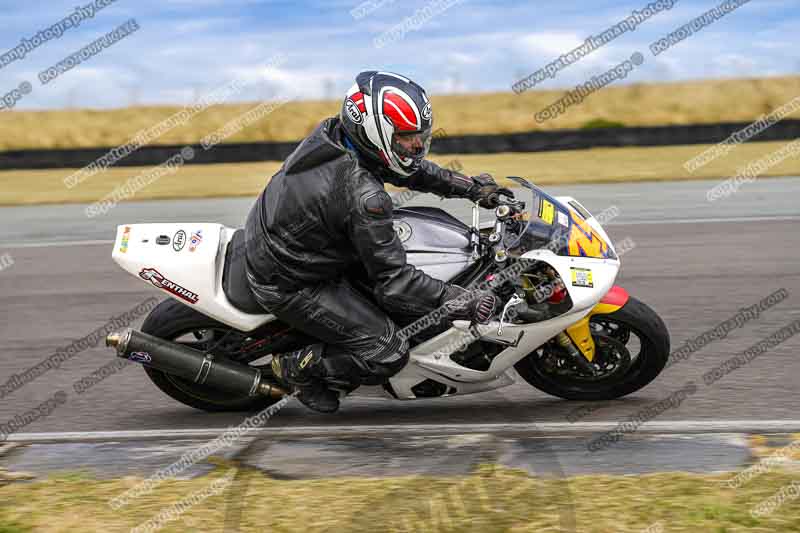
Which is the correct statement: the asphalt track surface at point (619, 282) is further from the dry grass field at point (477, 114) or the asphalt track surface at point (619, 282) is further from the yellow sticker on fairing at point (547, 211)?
the dry grass field at point (477, 114)

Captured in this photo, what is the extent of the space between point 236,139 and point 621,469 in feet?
71.3

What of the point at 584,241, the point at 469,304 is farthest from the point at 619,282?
the point at 469,304

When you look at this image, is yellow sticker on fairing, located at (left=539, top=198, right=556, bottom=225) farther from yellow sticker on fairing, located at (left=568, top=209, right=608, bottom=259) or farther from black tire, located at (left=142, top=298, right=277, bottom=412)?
black tire, located at (left=142, top=298, right=277, bottom=412)

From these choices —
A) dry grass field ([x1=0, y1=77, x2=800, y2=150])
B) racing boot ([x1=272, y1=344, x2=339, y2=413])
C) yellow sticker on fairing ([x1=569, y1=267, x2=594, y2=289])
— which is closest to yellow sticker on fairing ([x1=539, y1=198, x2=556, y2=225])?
yellow sticker on fairing ([x1=569, y1=267, x2=594, y2=289])

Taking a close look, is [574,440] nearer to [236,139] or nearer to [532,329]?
[532,329]

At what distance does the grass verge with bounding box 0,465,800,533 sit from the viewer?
3.90m

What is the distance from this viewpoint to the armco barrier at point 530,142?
59.8 ft

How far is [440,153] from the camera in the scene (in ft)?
59.5

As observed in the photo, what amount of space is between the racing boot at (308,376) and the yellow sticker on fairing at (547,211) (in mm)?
1265

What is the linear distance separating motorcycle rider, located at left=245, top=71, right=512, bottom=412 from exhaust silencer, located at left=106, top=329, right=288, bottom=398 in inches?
6.7

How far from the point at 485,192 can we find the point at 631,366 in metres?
1.19

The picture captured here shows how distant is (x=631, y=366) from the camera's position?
5.51 m

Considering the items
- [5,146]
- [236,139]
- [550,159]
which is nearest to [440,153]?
[550,159]

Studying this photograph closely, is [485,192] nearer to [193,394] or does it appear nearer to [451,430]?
[451,430]
